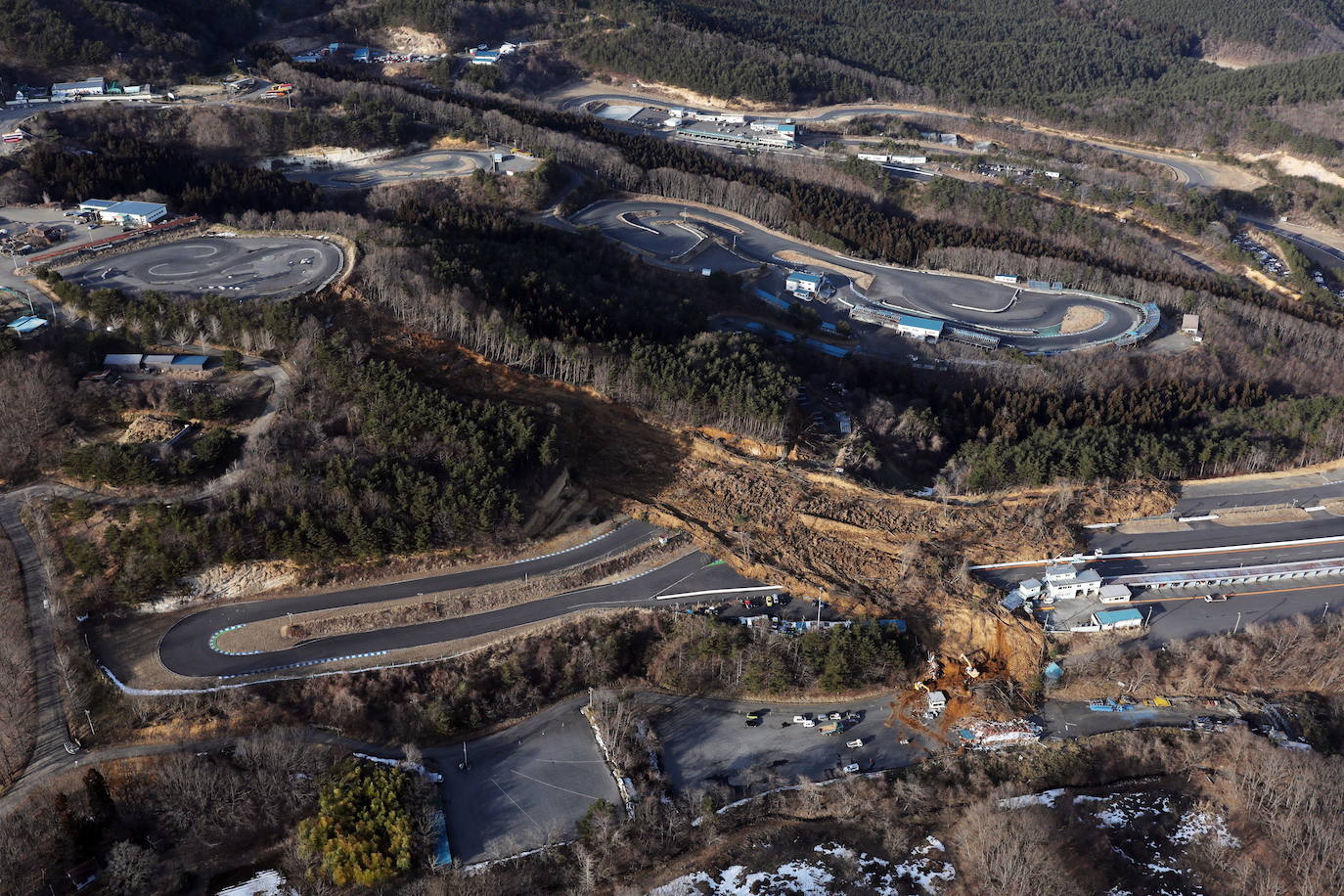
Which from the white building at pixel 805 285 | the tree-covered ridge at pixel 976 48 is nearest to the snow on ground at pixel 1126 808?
the white building at pixel 805 285

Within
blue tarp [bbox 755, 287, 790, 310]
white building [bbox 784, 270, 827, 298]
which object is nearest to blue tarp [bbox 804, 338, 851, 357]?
blue tarp [bbox 755, 287, 790, 310]

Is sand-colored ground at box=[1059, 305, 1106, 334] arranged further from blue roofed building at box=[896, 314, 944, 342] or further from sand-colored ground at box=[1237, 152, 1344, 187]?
sand-colored ground at box=[1237, 152, 1344, 187]

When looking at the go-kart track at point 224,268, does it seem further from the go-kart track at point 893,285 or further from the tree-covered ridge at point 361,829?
the tree-covered ridge at point 361,829

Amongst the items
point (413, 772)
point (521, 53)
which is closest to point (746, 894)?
point (413, 772)

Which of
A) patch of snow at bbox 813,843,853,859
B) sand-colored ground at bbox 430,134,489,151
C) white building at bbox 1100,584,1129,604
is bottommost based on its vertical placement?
patch of snow at bbox 813,843,853,859

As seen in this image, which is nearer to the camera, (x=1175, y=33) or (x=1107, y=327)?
(x=1107, y=327)

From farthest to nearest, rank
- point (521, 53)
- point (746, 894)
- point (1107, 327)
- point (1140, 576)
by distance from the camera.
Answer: point (521, 53)
point (1107, 327)
point (1140, 576)
point (746, 894)

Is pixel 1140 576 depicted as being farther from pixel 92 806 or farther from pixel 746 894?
pixel 92 806
